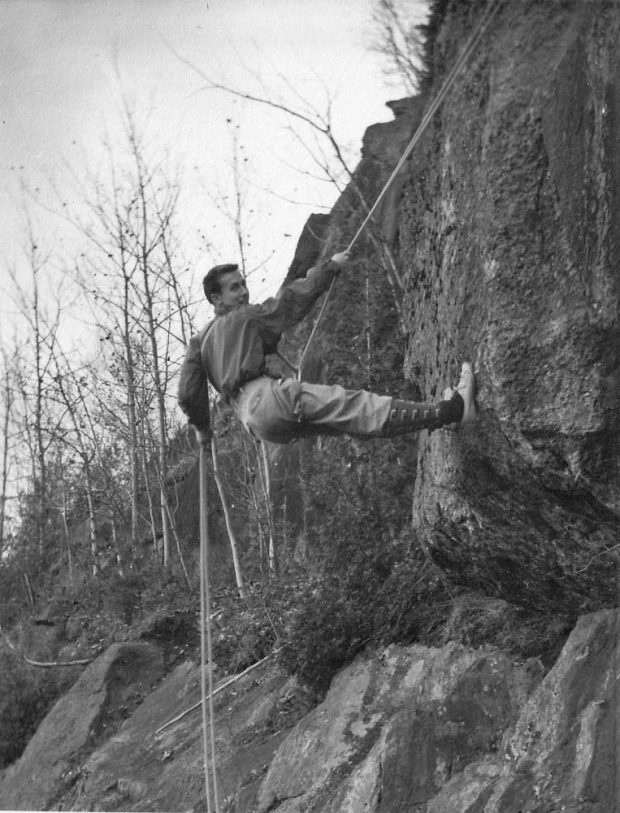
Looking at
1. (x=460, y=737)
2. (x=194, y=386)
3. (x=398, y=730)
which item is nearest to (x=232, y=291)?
(x=194, y=386)

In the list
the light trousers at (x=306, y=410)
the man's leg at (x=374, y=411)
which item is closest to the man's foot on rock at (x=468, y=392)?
the man's leg at (x=374, y=411)

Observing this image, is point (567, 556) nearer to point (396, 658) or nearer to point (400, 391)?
point (396, 658)

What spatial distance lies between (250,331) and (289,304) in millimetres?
287

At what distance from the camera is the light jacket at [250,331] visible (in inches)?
236

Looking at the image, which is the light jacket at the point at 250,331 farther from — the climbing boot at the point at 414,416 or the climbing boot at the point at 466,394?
the climbing boot at the point at 466,394

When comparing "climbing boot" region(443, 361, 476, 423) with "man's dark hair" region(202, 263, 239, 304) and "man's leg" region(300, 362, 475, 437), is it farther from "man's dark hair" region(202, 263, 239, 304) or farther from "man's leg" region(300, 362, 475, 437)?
"man's dark hair" region(202, 263, 239, 304)

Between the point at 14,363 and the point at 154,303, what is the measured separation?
3.33m

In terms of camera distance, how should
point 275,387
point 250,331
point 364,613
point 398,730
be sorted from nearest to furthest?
point 275,387, point 250,331, point 398,730, point 364,613

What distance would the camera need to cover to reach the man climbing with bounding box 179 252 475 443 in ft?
18.2

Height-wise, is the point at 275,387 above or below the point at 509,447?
above

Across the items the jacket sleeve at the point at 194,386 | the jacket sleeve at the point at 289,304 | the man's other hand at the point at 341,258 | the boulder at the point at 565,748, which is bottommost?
the boulder at the point at 565,748

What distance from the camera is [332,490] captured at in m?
9.92

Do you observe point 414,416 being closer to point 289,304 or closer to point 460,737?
point 289,304

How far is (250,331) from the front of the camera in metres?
6.04
